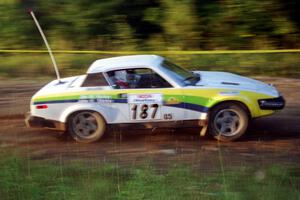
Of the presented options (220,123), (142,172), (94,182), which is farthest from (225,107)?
(94,182)

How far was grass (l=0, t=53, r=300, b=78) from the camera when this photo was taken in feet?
51.3

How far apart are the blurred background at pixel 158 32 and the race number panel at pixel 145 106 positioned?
7.03 m

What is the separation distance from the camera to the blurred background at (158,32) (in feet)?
53.9

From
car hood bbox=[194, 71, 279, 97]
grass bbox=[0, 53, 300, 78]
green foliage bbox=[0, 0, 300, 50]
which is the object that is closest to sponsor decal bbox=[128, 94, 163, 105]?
car hood bbox=[194, 71, 279, 97]

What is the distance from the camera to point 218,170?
760cm

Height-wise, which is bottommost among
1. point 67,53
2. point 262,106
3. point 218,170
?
point 218,170

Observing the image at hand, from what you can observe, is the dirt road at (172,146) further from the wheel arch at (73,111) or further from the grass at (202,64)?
the grass at (202,64)

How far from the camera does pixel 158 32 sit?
1864cm

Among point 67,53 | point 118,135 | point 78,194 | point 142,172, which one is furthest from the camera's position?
point 67,53

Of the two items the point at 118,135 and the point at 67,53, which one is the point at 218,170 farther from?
the point at 67,53

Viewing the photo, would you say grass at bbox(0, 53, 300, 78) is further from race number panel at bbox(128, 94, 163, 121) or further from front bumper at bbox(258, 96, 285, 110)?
race number panel at bbox(128, 94, 163, 121)

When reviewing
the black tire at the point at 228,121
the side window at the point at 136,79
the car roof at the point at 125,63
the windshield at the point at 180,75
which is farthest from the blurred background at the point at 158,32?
the side window at the point at 136,79

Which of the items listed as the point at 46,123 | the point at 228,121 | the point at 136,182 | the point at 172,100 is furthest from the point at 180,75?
the point at 136,182

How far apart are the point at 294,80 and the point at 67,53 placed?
6.90 meters
